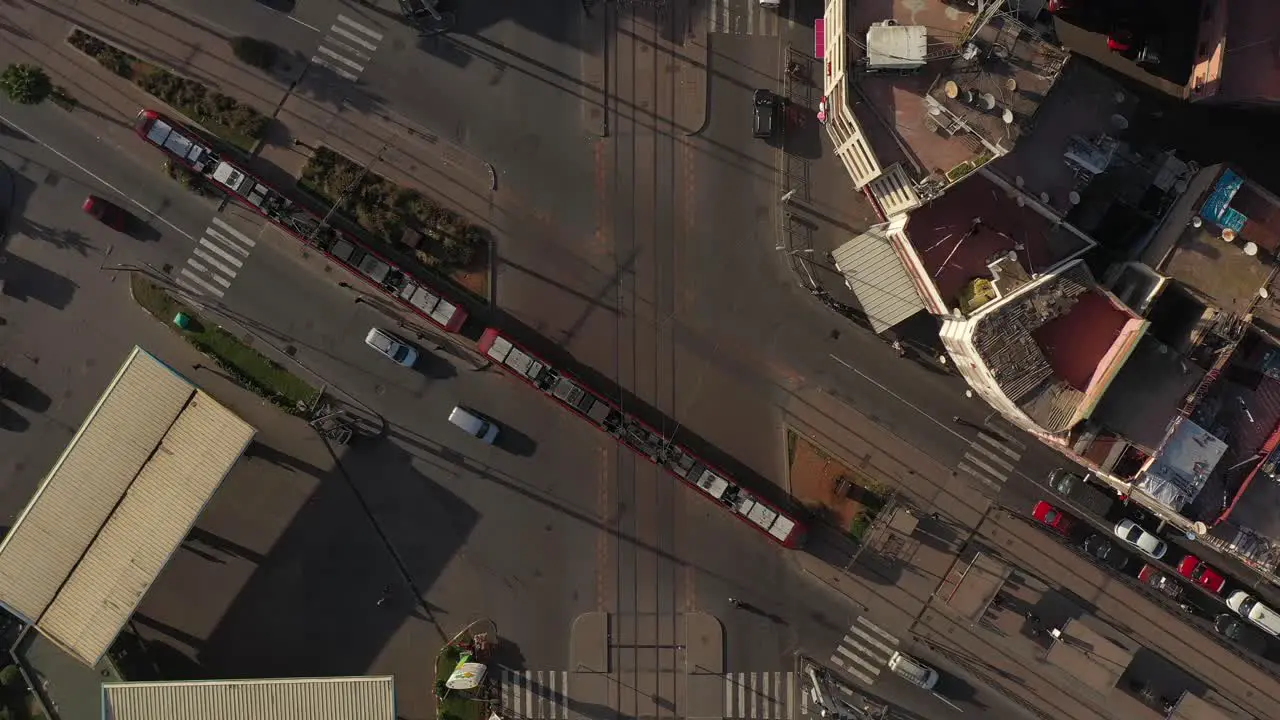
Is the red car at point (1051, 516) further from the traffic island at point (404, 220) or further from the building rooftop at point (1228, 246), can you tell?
the traffic island at point (404, 220)

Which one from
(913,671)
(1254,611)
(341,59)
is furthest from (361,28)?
(1254,611)

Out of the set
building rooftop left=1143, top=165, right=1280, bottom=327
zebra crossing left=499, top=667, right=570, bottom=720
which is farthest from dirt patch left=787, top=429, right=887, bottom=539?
building rooftop left=1143, top=165, right=1280, bottom=327

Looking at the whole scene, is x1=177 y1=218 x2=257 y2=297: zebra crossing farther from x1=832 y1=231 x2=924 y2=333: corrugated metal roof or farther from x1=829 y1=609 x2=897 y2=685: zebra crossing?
x1=829 y1=609 x2=897 y2=685: zebra crossing

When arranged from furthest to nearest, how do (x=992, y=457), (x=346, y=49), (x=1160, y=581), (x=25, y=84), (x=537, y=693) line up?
1. (x=537, y=693)
2. (x=346, y=49)
3. (x=992, y=457)
4. (x=1160, y=581)
5. (x=25, y=84)

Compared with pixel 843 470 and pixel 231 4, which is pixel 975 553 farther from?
pixel 231 4

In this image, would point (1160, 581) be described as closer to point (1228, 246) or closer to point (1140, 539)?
point (1140, 539)
